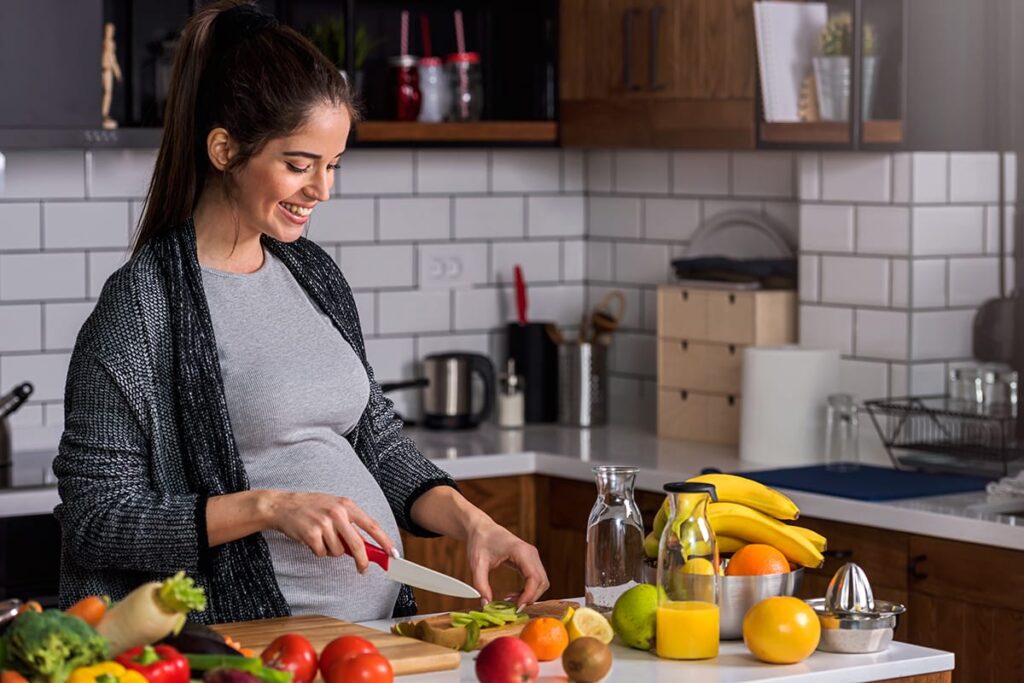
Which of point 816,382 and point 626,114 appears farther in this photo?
point 626,114

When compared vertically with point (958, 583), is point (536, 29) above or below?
above

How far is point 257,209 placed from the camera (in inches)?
90.3

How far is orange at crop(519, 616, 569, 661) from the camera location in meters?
2.01

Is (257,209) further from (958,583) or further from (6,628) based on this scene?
(958,583)

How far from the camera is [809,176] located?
13.0 feet

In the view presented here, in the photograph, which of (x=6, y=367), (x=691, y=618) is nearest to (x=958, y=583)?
(x=691, y=618)

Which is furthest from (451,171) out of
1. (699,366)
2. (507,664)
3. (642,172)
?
(507,664)

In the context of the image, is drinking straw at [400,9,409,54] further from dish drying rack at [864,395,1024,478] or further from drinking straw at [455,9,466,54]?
dish drying rack at [864,395,1024,478]

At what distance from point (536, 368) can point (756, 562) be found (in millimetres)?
2463

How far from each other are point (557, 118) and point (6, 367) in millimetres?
1516

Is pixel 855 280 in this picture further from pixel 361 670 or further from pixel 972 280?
pixel 361 670

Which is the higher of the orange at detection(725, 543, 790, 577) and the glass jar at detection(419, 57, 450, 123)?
the glass jar at detection(419, 57, 450, 123)

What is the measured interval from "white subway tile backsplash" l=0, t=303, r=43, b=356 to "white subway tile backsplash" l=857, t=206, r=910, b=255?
188 cm

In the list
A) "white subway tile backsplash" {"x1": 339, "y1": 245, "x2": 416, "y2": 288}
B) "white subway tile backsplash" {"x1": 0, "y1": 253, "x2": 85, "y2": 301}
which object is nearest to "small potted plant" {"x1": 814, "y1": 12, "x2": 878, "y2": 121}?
"white subway tile backsplash" {"x1": 339, "y1": 245, "x2": 416, "y2": 288}
